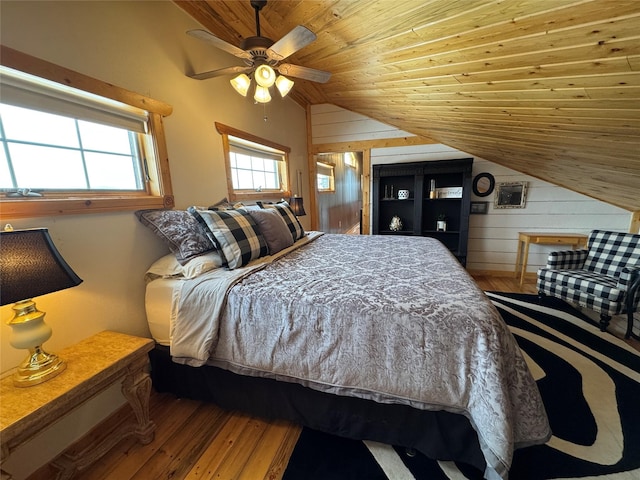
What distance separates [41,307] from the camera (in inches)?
46.1

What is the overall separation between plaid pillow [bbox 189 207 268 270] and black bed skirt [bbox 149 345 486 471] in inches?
26.0

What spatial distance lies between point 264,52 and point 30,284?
64.1 inches

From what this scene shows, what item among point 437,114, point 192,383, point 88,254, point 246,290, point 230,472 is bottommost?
point 230,472

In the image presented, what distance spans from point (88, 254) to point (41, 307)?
30 cm

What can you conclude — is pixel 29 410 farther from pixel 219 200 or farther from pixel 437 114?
pixel 437 114

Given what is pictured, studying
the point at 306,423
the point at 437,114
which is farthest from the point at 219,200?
the point at 437,114

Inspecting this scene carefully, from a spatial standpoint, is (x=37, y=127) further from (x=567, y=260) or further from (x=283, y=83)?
(x=567, y=260)

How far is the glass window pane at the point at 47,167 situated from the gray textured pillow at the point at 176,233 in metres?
0.35

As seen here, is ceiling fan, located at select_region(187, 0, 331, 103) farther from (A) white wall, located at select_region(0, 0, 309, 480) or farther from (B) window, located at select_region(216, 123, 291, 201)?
(B) window, located at select_region(216, 123, 291, 201)

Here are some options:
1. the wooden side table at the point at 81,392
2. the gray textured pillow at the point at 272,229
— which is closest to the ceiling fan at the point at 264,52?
the gray textured pillow at the point at 272,229

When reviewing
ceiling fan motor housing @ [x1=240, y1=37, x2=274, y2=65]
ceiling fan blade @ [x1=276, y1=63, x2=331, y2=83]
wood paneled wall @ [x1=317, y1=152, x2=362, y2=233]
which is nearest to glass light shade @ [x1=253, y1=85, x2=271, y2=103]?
ceiling fan blade @ [x1=276, y1=63, x2=331, y2=83]

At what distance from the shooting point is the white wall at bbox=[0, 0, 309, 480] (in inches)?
45.2

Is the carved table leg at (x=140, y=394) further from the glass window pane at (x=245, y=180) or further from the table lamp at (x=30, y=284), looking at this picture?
the glass window pane at (x=245, y=180)

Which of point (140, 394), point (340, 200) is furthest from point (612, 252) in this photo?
point (340, 200)
